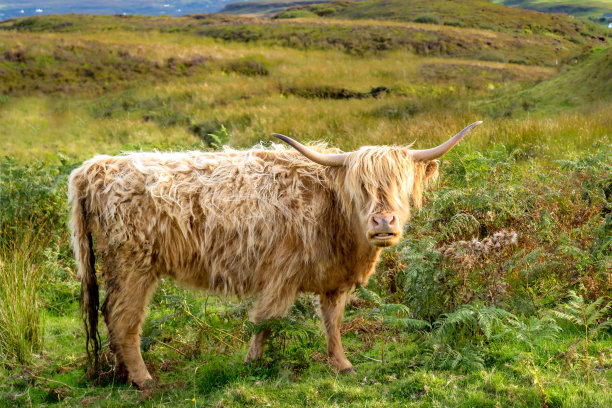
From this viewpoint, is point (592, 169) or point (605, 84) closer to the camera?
point (592, 169)

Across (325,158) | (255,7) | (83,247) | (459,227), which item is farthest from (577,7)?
(83,247)

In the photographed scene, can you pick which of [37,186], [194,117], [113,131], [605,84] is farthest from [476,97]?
→ [37,186]

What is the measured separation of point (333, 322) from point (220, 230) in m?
1.00

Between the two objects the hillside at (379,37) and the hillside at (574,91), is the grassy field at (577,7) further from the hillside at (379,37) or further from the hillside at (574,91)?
the hillside at (574,91)

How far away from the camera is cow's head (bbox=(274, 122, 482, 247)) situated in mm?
3152

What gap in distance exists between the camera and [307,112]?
1334 cm

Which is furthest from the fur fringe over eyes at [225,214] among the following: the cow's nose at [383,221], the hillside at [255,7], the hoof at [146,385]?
the hillside at [255,7]

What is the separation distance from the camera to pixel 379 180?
3322mm

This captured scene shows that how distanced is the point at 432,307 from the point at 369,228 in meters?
1.13

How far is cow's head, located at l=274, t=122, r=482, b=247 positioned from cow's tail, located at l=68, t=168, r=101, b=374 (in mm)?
1380

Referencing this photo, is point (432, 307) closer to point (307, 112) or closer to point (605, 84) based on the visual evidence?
point (605, 84)

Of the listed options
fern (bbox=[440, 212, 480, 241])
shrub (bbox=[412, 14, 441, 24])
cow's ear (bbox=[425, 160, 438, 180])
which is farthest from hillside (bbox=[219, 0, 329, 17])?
cow's ear (bbox=[425, 160, 438, 180])

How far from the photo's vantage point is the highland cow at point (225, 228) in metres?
3.52

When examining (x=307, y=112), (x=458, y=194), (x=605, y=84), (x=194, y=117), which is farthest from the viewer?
(x=194, y=117)
